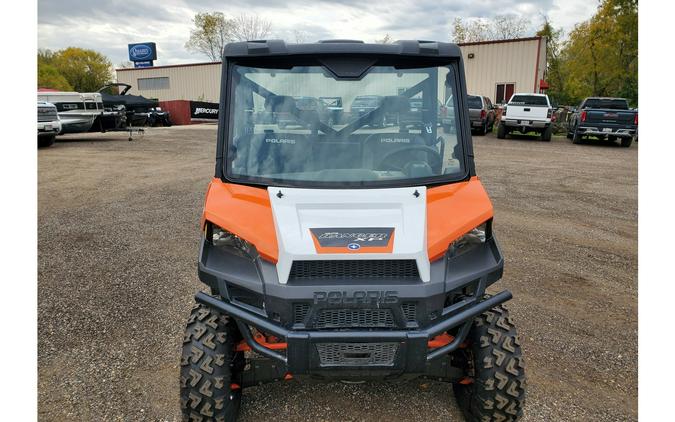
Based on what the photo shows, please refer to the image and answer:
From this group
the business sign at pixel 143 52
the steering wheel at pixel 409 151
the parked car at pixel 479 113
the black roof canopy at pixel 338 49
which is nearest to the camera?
the black roof canopy at pixel 338 49

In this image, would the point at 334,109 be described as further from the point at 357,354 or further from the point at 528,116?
the point at 528,116

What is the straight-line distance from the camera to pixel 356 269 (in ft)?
8.15

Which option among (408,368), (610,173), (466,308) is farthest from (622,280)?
(610,173)

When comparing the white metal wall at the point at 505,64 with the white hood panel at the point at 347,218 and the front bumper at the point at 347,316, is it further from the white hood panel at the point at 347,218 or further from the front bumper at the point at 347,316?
the front bumper at the point at 347,316

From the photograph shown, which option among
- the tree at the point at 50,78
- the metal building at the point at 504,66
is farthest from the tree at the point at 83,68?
A: the metal building at the point at 504,66

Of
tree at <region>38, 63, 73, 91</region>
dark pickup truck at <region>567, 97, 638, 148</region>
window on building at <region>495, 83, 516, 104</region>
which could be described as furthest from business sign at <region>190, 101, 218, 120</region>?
tree at <region>38, 63, 73, 91</region>

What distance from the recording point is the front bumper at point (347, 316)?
2393mm

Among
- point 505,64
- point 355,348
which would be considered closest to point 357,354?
point 355,348

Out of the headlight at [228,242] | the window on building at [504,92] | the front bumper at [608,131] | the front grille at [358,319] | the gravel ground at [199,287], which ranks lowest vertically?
the gravel ground at [199,287]

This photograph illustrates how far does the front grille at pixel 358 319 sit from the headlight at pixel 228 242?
19.8 inches

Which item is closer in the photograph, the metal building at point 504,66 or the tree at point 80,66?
the metal building at point 504,66

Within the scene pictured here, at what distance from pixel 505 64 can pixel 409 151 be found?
99.3 ft

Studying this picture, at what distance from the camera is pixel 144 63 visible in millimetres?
59656

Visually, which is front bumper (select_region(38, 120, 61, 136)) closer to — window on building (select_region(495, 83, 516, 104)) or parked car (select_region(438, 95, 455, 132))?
parked car (select_region(438, 95, 455, 132))
